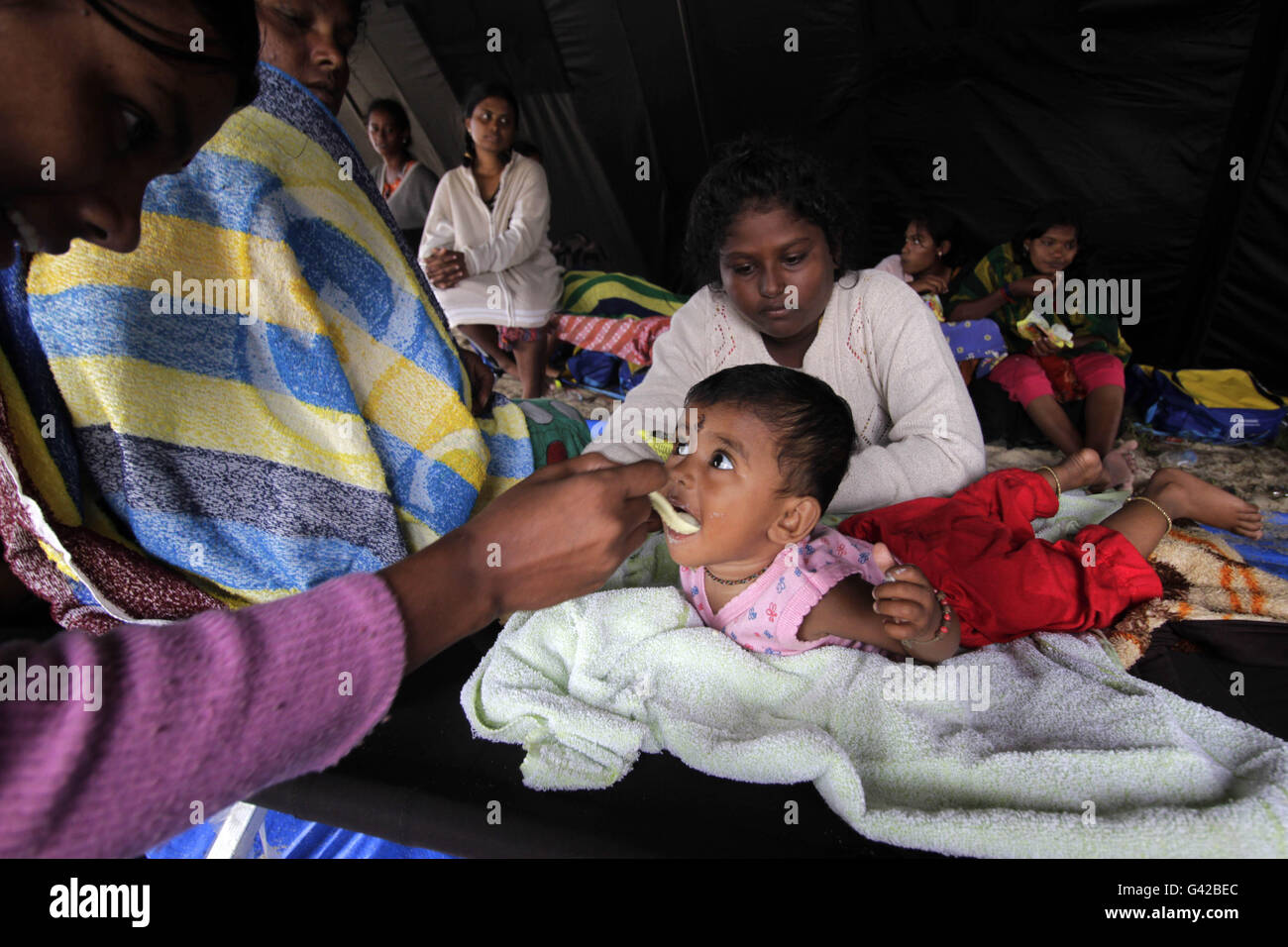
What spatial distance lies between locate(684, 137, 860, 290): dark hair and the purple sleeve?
1.53 meters

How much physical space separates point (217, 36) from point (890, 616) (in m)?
1.33

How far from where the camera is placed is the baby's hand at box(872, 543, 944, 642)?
1.27m

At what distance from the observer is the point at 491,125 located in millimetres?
3990

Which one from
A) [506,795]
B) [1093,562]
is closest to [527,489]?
[506,795]

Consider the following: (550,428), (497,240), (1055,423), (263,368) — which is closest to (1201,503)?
(1055,423)

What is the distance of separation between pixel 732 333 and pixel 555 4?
11.3 feet

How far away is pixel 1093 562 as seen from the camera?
167 centimetres

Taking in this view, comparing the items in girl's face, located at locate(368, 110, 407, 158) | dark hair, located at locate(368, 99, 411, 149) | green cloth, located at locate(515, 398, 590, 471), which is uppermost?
dark hair, located at locate(368, 99, 411, 149)

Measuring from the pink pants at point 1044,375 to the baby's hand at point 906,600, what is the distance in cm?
239

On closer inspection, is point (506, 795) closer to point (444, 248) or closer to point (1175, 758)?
point (1175, 758)

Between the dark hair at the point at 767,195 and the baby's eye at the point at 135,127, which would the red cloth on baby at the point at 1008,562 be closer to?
the dark hair at the point at 767,195

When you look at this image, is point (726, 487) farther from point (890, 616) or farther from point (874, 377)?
point (874, 377)

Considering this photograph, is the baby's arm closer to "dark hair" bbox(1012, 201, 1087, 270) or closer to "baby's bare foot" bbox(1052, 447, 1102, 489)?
"baby's bare foot" bbox(1052, 447, 1102, 489)

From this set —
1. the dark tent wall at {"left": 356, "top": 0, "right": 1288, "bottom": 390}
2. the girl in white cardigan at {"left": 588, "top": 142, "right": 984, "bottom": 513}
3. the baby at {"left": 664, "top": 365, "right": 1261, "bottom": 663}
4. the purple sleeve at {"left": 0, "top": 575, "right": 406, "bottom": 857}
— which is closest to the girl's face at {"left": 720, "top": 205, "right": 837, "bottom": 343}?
the girl in white cardigan at {"left": 588, "top": 142, "right": 984, "bottom": 513}
